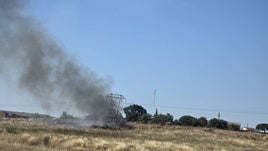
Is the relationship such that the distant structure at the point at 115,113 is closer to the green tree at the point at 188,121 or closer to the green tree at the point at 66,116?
the green tree at the point at 66,116

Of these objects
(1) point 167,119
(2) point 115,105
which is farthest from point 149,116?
(2) point 115,105

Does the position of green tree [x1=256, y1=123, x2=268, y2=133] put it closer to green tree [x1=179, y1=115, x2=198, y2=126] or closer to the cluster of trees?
the cluster of trees

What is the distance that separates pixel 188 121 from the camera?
12512 cm

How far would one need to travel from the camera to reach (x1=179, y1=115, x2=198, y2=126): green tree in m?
123

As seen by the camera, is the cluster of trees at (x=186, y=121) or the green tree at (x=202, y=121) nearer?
the cluster of trees at (x=186, y=121)

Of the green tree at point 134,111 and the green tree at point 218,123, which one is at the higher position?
the green tree at point 134,111

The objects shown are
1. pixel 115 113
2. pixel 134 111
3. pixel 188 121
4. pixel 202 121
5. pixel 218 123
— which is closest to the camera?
pixel 115 113

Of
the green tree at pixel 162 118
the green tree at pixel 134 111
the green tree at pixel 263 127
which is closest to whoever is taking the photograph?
the green tree at pixel 162 118

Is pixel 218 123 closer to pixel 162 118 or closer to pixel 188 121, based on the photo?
pixel 188 121

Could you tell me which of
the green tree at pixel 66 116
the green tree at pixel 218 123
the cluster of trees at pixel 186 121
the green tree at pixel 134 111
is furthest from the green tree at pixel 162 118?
the green tree at pixel 66 116

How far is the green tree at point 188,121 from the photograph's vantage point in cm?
12307

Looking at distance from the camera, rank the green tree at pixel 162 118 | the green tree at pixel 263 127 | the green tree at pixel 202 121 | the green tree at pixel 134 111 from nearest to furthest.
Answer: the green tree at pixel 162 118 < the green tree at pixel 202 121 < the green tree at pixel 134 111 < the green tree at pixel 263 127

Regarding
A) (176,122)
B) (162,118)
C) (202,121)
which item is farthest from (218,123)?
(162,118)

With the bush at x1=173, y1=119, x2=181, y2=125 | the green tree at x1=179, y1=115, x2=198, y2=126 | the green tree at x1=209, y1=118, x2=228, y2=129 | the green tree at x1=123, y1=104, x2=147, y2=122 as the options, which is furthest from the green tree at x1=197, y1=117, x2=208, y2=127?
the green tree at x1=123, y1=104, x2=147, y2=122
